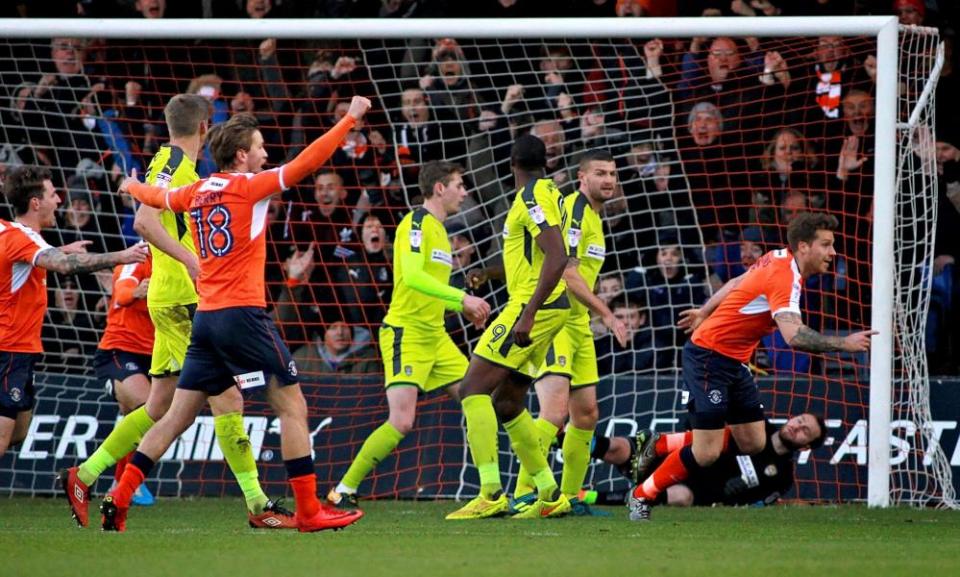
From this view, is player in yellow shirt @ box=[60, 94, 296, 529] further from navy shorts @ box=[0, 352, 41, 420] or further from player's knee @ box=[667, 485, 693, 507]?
player's knee @ box=[667, 485, 693, 507]

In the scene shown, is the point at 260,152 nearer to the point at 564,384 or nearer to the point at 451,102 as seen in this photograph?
the point at 564,384

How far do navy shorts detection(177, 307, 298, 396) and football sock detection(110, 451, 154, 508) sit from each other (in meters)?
0.64

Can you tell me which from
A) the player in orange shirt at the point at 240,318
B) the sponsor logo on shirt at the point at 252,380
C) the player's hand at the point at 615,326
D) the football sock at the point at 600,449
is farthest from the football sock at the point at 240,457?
the football sock at the point at 600,449

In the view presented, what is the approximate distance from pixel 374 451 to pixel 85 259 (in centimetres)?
287

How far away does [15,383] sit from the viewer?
31.7 feet

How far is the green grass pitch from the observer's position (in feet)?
21.0

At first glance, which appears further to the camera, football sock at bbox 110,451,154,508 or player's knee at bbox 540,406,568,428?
player's knee at bbox 540,406,568,428

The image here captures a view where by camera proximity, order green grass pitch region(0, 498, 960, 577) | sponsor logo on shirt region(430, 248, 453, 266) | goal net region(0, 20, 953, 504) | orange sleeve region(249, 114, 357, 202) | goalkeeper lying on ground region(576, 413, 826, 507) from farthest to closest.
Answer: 1. goal net region(0, 20, 953, 504)
2. goalkeeper lying on ground region(576, 413, 826, 507)
3. sponsor logo on shirt region(430, 248, 453, 266)
4. orange sleeve region(249, 114, 357, 202)
5. green grass pitch region(0, 498, 960, 577)

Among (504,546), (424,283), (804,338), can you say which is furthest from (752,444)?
(504,546)

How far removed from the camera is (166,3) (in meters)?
15.9

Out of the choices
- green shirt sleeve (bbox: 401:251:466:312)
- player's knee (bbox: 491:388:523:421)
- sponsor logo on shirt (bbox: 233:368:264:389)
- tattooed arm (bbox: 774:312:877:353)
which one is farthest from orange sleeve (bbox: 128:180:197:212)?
tattooed arm (bbox: 774:312:877:353)

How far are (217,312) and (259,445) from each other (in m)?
4.85

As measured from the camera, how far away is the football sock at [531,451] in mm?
9773

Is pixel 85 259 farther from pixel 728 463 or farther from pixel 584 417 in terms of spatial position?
pixel 728 463
